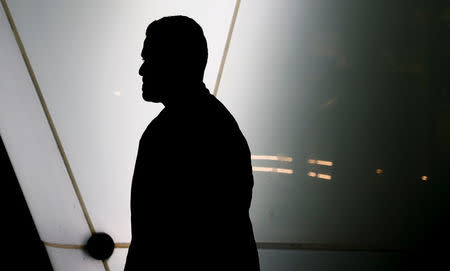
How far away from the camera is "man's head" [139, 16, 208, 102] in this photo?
0.86m

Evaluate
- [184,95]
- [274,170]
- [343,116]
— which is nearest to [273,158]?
[274,170]

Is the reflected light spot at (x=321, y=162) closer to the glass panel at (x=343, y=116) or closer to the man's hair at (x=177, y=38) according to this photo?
the glass panel at (x=343, y=116)

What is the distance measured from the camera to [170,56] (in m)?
0.86

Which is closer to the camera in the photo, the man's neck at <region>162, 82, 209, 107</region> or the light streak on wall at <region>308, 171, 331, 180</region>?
the man's neck at <region>162, 82, 209, 107</region>

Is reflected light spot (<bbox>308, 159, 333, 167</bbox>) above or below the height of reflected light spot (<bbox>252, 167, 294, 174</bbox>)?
above

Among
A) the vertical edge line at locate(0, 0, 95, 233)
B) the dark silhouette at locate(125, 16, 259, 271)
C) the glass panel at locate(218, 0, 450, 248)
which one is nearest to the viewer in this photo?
the dark silhouette at locate(125, 16, 259, 271)

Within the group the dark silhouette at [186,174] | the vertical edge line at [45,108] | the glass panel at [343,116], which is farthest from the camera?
the glass panel at [343,116]

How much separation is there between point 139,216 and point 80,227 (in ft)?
3.05

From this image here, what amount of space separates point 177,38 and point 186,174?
0.28 meters

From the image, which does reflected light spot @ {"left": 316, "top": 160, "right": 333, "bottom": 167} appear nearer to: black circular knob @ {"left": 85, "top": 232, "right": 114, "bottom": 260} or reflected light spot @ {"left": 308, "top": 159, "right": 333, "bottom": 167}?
reflected light spot @ {"left": 308, "top": 159, "right": 333, "bottom": 167}

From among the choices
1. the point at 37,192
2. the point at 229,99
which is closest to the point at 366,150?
the point at 229,99

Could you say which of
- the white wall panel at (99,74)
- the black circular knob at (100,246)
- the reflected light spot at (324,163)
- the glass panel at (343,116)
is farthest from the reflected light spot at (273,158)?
the black circular knob at (100,246)

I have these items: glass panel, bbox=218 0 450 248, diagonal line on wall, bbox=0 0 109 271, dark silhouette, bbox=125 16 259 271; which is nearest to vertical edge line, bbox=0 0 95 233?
diagonal line on wall, bbox=0 0 109 271

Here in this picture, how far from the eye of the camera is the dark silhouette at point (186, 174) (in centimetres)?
79
